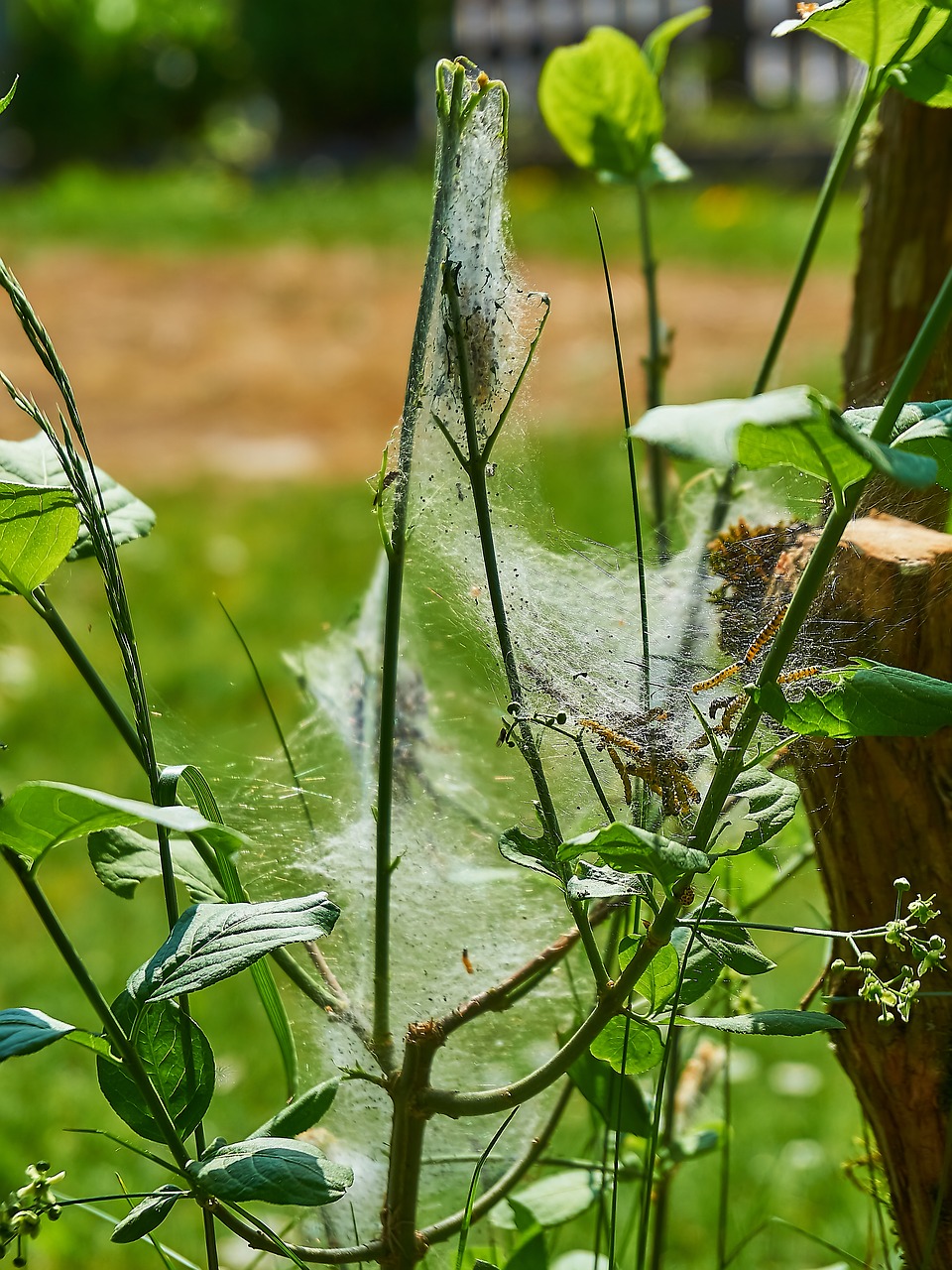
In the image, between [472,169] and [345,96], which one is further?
[345,96]

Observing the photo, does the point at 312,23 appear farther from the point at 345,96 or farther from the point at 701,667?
the point at 701,667

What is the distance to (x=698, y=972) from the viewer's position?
0.71m

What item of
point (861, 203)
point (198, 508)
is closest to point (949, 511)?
point (861, 203)

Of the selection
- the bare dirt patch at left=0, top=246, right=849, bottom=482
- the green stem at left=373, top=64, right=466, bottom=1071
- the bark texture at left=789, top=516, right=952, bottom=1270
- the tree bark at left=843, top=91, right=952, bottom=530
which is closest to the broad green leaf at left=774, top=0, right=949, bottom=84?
the green stem at left=373, top=64, right=466, bottom=1071

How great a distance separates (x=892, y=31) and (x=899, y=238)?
71cm

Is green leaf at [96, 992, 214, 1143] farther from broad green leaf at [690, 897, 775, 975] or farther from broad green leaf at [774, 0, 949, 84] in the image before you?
broad green leaf at [774, 0, 949, 84]

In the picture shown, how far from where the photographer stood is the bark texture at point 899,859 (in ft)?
2.72

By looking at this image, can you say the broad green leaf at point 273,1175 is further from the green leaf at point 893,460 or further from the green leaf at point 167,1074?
the green leaf at point 893,460

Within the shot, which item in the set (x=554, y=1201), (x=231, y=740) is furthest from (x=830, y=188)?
(x=231, y=740)

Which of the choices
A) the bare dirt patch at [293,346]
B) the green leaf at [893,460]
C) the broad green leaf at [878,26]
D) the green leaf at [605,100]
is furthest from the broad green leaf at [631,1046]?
the bare dirt patch at [293,346]

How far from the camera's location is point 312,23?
34.0ft

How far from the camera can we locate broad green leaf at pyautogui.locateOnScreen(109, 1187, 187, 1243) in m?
0.64

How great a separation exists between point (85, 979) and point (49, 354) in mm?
299

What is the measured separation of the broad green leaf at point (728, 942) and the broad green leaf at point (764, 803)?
4 centimetres
